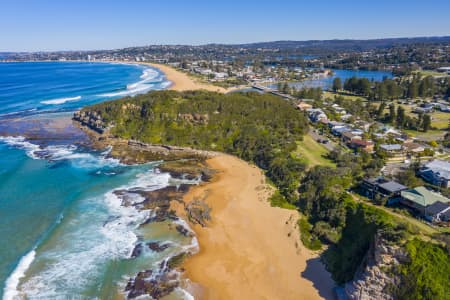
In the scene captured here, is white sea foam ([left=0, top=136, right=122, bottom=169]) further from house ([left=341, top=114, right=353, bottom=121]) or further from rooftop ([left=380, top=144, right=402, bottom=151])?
house ([left=341, top=114, right=353, bottom=121])

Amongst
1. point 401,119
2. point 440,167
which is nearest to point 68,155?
point 440,167

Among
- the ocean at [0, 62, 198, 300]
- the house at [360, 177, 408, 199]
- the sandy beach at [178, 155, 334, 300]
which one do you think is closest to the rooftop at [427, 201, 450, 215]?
the house at [360, 177, 408, 199]

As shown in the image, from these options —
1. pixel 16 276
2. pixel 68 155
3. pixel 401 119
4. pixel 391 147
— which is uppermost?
pixel 391 147

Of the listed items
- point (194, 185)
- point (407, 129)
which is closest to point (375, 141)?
point (407, 129)

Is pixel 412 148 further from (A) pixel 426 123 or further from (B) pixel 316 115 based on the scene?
(B) pixel 316 115

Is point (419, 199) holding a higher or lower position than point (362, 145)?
higher

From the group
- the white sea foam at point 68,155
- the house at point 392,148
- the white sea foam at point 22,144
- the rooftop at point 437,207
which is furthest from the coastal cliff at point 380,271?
the white sea foam at point 22,144
